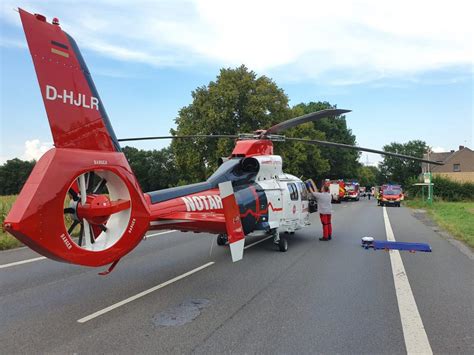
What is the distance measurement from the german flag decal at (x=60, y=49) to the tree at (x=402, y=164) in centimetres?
9453

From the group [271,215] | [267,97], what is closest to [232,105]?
[267,97]

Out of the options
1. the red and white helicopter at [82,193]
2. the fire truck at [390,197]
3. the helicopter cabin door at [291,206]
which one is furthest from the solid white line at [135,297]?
the fire truck at [390,197]

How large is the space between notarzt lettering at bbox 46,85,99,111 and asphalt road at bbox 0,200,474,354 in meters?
2.97

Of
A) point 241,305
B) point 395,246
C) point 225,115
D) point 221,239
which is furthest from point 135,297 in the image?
point 225,115

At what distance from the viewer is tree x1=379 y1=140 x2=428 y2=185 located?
95.6 meters

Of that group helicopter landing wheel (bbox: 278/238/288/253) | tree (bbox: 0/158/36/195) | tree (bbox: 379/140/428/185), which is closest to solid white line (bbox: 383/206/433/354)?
helicopter landing wheel (bbox: 278/238/288/253)

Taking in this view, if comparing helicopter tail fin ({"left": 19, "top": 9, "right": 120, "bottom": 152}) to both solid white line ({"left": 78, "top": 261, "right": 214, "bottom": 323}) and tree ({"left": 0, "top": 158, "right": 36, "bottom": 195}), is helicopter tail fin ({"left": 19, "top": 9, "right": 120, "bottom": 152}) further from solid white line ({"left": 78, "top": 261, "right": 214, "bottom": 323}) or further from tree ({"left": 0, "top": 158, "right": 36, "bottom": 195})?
tree ({"left": 0, "top": 158, "right": 36, "bottom": 195})

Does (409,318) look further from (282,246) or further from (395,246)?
(395,246)

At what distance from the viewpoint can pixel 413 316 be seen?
5383 mm

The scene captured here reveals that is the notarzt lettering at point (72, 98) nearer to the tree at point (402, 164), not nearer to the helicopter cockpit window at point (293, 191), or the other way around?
the helicopter cockpit window at point (293, 191)

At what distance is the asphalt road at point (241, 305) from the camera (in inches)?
177

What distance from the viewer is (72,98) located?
4.89m

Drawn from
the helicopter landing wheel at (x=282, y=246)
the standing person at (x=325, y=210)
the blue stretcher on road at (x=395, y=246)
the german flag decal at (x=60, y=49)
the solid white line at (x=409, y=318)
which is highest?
the german flag decal at (x=60, y=49)

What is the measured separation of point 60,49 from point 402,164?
103819 mm
